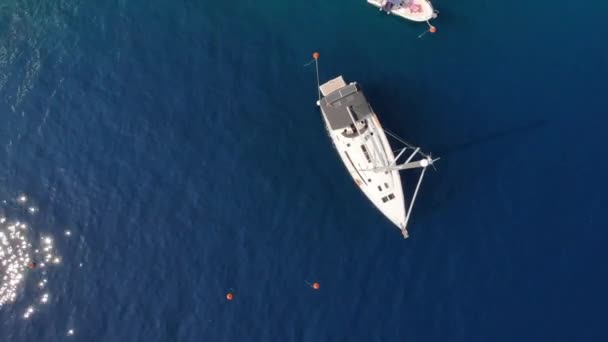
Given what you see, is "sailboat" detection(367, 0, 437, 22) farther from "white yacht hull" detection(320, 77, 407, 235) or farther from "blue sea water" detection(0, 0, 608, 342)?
"white yacht hull" detection(320, 77, 407, 235)

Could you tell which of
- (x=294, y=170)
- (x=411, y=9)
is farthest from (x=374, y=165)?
(x=411, y=9)

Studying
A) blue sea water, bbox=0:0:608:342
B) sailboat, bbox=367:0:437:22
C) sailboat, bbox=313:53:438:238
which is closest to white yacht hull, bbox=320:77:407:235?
sailboat, bbox=313:53:438:238

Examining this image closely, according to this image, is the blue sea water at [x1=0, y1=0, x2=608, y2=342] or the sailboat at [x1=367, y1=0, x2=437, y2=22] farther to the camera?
the sailboat at [x1=367, y1=0, x2=437, y2=22]

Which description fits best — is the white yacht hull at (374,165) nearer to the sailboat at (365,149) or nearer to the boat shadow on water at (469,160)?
the sailboat at (365,149)

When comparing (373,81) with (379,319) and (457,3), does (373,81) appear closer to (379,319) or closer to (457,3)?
(457,3)

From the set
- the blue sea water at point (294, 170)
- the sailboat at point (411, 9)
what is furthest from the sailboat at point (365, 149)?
the sailboat at point (411, 9)

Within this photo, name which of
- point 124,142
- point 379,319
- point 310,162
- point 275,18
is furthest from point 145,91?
point 379,319
